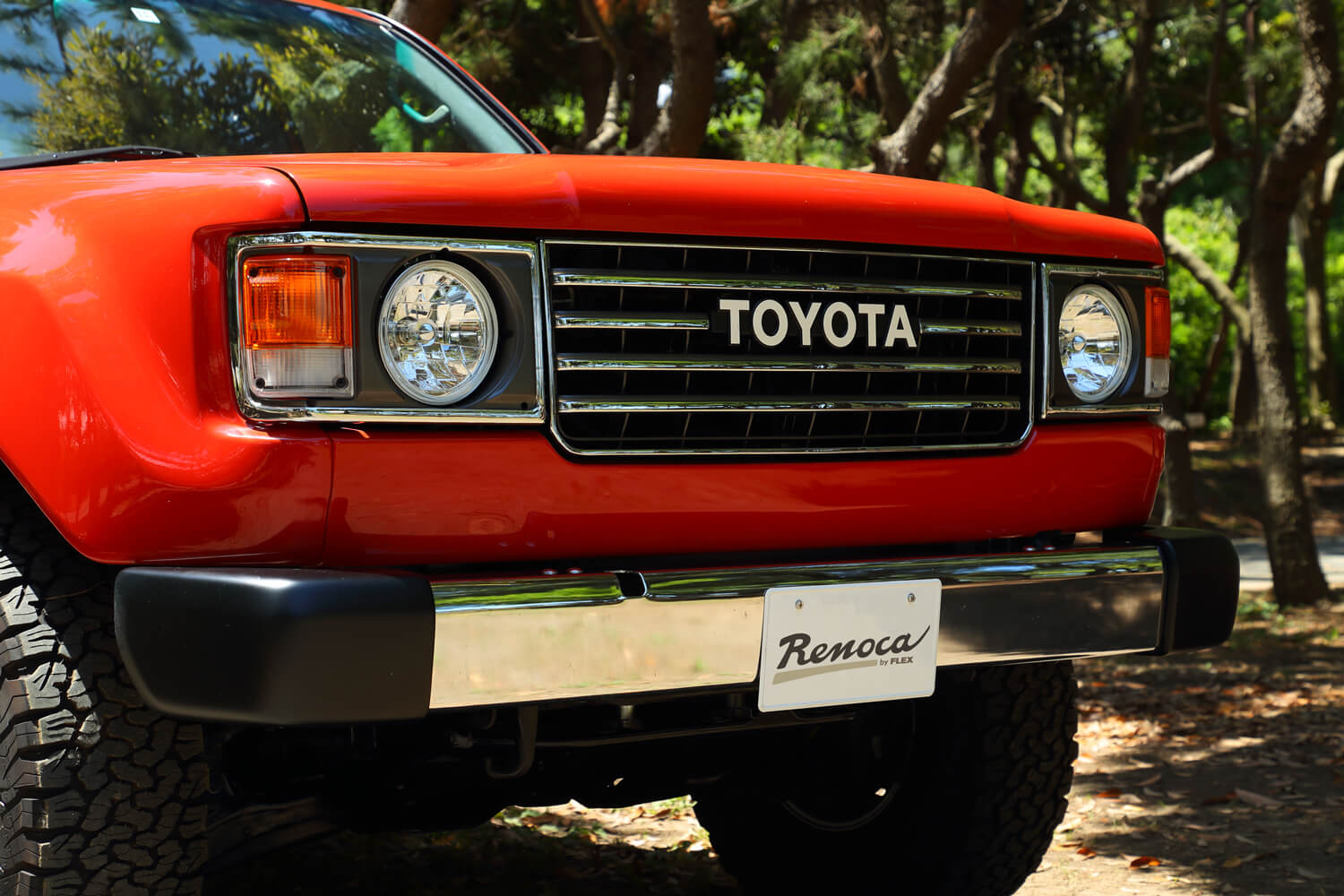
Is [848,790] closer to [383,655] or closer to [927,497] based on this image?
[927,497]

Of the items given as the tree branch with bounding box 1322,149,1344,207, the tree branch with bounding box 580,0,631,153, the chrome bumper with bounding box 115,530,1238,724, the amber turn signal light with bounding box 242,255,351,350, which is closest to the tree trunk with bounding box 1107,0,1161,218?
the tree branch with bounding box 580,0,631,153

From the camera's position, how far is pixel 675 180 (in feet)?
7.01

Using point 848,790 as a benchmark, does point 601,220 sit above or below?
above

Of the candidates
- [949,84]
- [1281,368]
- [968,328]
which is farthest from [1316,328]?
[968,328]

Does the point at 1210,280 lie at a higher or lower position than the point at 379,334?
higher

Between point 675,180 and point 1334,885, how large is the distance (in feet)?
7.83

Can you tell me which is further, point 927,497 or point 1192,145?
point 1192,145

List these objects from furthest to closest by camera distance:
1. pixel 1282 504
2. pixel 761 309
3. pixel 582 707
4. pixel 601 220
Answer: pixel 1282 504 → pixel 582 707 → pixel 761 309 → pixel 601 220

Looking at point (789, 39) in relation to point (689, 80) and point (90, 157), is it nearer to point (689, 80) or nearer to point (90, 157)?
point (689, 80)

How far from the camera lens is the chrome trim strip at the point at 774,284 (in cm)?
207

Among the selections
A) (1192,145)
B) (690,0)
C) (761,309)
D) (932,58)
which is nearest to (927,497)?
(761,309)

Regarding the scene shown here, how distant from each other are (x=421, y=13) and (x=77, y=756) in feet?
15.6

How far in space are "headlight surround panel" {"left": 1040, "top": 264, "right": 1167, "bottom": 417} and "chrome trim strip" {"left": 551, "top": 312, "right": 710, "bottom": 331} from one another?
68 cm

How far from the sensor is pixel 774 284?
2213 millimetres
